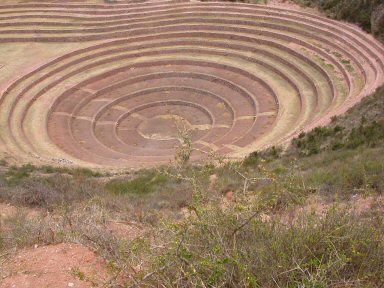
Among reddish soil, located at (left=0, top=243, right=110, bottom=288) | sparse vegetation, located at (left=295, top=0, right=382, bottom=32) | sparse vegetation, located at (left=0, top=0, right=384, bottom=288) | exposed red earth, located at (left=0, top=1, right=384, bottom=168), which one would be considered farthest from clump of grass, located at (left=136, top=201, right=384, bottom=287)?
sparse vegetation, located at (left=295, top=0, right=382, bottom=32)

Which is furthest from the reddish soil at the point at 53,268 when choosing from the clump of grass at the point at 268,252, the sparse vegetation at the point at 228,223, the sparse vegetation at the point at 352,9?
the sparse vegetation at the point at 352,9

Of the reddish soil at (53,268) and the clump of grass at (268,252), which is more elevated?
the clump of grass at (268,252)

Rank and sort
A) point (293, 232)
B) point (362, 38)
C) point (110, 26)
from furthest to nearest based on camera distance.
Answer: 1. point (110, 26)
2. point (362, 38)
3. point (293, 232)

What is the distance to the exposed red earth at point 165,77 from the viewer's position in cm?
1962

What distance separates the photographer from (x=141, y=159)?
19.0 meters

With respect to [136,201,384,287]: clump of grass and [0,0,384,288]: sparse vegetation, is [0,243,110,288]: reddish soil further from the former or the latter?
[136,201,384,287]: clump of grass

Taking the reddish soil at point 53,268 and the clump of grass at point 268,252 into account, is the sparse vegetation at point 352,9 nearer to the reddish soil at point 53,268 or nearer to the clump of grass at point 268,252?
the clump of grass at point 268,252

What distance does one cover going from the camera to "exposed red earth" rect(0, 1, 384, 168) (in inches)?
773

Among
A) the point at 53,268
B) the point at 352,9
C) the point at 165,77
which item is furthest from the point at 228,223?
the point at 352,9

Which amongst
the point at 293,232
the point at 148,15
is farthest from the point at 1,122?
the point at 293,232

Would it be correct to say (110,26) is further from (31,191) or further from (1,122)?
(31,191)

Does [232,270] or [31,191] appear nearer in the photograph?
[232,270]

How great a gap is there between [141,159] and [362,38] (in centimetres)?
1149

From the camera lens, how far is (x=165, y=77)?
2491cm
